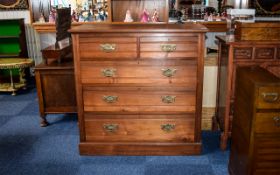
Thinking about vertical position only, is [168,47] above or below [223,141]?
above

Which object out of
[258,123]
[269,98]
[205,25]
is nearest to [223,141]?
[258,123]

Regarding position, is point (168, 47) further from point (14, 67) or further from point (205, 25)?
point (14, 67)

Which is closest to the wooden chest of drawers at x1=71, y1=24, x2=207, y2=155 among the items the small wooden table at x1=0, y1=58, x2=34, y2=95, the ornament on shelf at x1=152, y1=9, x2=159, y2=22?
the ornament on shelf at x1=152, y1=9, x2=159, y2=22

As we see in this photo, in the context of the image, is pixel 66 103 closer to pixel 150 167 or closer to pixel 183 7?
pixel 150 167

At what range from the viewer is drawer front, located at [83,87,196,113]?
2.89 meters

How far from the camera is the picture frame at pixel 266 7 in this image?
18.5 feet

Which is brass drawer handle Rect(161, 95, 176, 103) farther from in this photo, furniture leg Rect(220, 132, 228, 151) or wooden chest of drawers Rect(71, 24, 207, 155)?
furniture leg Rect(220, 132, 228, 151)

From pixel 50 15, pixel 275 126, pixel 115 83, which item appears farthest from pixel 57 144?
pixel 50 15

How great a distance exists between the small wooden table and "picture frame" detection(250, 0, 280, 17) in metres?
4.02

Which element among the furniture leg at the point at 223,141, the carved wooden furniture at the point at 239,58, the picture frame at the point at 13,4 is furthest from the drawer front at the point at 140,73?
the picture frame at the point at 13,4

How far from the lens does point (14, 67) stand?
496cm

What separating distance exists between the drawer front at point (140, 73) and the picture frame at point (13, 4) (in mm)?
3428

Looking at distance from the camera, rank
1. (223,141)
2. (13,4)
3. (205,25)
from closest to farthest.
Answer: (223,141)
(205,25)
(13,4)

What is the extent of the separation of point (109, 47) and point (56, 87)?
1189 millimetres
